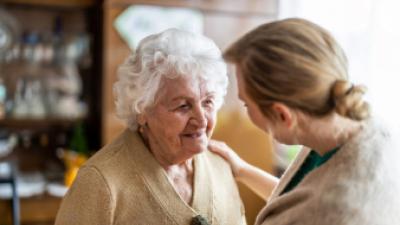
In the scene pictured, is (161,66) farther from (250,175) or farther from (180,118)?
(250,175)

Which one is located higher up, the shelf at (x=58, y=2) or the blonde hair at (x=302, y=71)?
the blonde hair at (x=302, y=71)

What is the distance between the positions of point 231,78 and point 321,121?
191cm

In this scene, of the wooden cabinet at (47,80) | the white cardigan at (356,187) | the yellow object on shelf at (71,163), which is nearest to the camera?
the white cardigan at (356,187)

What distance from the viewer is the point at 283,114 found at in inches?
34.8

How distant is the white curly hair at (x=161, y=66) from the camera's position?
132 centimetres

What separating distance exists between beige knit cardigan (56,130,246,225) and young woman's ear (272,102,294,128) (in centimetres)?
54

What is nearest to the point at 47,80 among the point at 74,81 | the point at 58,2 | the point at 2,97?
the point at 74,81

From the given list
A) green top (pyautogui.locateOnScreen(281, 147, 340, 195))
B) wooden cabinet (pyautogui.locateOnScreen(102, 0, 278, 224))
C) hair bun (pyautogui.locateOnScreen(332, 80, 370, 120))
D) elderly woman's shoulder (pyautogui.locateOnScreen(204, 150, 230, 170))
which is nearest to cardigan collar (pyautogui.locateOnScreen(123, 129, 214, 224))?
elderly woman's shoulder (pyautogui.locateOnScreen(204, 150, 230, 170))

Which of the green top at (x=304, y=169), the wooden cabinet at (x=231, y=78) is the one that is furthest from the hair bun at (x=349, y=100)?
the wooden cabinet at (x=231, y=78)

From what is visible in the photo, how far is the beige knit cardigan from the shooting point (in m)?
1.24

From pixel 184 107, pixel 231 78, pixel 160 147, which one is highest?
pixel 184 107

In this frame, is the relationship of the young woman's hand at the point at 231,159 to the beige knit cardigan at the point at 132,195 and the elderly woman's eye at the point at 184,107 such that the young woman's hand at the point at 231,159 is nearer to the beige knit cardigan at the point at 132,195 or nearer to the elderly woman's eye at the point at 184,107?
the beige knit cardigan at the point at 132,195

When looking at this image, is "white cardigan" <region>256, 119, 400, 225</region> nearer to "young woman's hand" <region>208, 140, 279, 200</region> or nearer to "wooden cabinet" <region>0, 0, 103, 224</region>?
"young woman's hand" <region>208, 140, 279, 200</region>

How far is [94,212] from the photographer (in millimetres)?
1228
